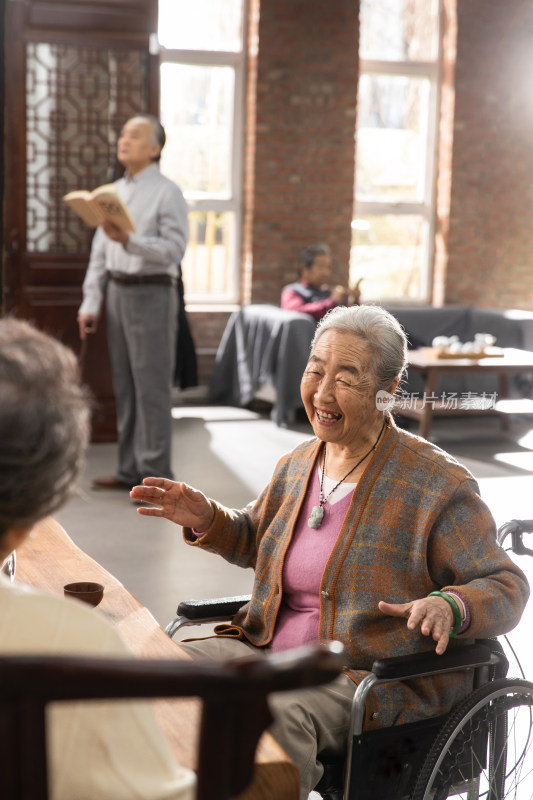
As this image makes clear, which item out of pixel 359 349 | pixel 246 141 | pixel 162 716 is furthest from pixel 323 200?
pixel 162 716

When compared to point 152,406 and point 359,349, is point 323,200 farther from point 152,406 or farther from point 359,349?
point 359,349

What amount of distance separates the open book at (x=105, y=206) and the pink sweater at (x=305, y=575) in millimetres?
2783

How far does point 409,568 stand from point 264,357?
5.59 m

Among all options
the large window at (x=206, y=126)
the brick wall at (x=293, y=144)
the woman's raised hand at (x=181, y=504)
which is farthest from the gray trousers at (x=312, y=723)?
the large window at (x=206, y=126)

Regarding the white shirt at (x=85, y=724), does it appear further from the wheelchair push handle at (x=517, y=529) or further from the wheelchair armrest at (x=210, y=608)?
the wheelchair push handle at (x=517, y=529)

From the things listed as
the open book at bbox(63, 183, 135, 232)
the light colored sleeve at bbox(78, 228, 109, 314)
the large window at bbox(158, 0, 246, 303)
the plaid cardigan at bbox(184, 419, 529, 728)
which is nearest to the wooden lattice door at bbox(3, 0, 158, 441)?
the light colored sleeve at bbox(78, 228, 109, 314)

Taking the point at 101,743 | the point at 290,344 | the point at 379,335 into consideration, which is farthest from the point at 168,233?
the point at 101,743

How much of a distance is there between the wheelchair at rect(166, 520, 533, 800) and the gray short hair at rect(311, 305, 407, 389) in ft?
1.76

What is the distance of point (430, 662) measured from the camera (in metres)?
1.66

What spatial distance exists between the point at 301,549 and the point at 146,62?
4899 mm

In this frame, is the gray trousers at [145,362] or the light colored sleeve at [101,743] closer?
the light colored sleeve at [101,743]

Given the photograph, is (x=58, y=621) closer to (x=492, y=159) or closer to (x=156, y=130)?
(x=156, y=130)

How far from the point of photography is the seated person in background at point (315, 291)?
24.3 feet

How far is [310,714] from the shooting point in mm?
1672
